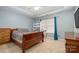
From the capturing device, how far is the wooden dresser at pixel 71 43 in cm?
159

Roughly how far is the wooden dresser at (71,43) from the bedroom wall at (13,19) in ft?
3.13

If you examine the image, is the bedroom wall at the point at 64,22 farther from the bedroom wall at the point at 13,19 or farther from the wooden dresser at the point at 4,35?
the wooden dresser at the point at 4,35

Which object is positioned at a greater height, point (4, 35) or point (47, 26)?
point (47, 26)

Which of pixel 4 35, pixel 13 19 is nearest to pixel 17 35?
pixel 4 35

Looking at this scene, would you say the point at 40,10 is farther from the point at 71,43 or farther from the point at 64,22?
the point at 71,43

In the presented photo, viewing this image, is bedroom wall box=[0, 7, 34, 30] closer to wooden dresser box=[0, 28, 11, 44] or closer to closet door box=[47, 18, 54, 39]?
wooden dresser box=[0, 28, 11, 44]

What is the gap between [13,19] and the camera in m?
1.73

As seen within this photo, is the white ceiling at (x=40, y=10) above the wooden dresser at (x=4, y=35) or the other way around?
above

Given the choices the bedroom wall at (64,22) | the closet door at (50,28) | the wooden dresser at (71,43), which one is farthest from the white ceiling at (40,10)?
the wooden dresser at (71,43)

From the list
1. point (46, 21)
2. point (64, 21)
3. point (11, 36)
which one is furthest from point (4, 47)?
point (64, 21)

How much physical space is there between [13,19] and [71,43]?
1.48 meters

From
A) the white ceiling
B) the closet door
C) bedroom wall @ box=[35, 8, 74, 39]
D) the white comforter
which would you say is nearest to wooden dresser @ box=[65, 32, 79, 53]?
bedroom wall @ box=[35, 8, 74, 39]

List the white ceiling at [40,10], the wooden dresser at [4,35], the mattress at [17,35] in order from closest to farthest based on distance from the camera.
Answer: the white ceiling at [40,10] → the wooden dresser at [4,35] → the mattress at [17,35]
